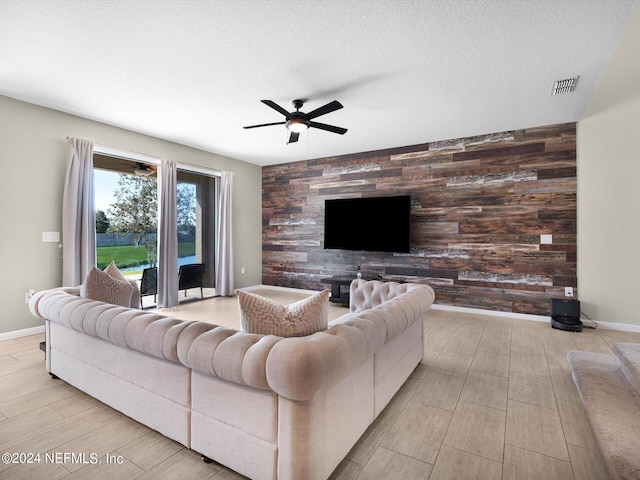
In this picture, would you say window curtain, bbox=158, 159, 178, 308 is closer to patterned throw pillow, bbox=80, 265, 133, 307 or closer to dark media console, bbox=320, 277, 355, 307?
patterned throw pillow, bbox=80, 265, 133, 307

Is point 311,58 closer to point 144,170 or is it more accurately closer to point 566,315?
point 144,170

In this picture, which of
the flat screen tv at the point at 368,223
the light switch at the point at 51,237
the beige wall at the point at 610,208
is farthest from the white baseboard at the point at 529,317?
the light switch at the point at 51,237

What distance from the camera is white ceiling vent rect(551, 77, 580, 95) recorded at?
303 cm

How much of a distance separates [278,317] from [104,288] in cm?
181

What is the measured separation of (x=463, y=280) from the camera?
15.9 ft

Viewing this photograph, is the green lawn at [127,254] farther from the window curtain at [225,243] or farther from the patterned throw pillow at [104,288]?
the patterned throw pillow at [104,288]

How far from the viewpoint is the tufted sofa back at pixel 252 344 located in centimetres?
122

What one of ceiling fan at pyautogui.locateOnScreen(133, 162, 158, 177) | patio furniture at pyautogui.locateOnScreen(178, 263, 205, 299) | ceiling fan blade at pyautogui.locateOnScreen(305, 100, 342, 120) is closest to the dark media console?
patio furniture at pyautogui.locateOnScreen(178, 263, 205, 299)

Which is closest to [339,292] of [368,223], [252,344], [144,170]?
[368,223]

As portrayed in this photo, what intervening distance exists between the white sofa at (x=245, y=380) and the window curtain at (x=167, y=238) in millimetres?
2695

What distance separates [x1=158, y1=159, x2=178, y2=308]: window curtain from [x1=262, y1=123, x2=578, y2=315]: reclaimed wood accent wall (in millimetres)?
2572

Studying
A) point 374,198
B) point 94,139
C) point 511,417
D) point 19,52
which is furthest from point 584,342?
point 94,139

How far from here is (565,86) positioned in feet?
10.3

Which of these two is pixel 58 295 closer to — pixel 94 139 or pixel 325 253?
pixel 94 139
